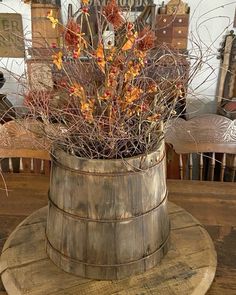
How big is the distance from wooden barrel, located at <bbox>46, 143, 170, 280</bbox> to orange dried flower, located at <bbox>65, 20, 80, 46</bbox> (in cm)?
21

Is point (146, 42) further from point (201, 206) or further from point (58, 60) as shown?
point (201, 206)

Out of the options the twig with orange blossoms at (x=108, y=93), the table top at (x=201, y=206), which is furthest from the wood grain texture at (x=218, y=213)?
the twig with orange blossoms at (x=108, y=93)

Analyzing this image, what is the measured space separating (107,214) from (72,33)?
13.7 inches

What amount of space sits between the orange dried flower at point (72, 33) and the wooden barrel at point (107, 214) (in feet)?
0.70

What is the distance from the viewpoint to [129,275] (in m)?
0.82

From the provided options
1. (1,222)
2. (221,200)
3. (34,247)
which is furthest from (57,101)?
(221,200)

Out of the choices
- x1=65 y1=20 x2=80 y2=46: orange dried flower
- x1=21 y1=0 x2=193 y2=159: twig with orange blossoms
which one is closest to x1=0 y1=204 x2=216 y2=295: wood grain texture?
x1=21 y1=0 x2=193 y2=159: twig with orange blossoms

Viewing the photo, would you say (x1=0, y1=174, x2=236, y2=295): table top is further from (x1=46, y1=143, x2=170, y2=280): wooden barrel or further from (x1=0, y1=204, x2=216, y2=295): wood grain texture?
(x1=46, y1=143, x2=170, y2=280): wooden barrel

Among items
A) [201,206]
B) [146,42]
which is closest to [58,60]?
[146,42]

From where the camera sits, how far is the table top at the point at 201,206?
95 cm

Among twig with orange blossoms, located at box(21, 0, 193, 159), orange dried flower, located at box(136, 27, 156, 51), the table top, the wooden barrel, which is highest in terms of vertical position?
orange dried flower, located at box(136, 27, 156, 51)

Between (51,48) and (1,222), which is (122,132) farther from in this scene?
(1,222)

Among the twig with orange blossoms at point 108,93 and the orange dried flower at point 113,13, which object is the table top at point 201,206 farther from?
the orange dried flower at point 113,13

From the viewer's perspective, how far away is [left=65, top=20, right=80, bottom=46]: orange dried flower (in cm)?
64
